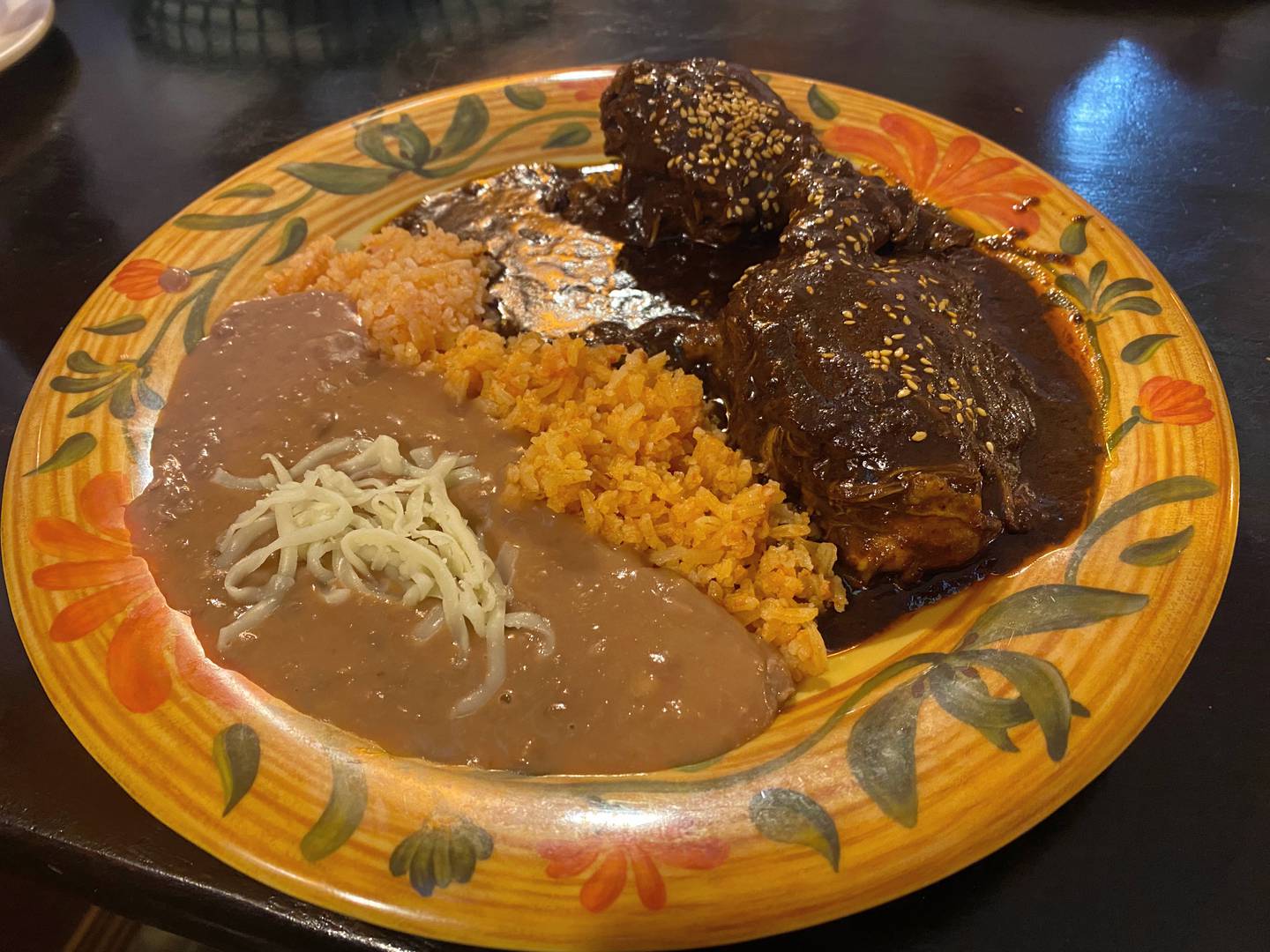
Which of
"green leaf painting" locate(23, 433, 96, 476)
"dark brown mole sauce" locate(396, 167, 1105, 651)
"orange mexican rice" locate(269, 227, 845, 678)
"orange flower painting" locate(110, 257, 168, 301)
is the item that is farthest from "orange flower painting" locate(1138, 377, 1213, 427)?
"orange flower painting" locate(110, 257, 168, 301)

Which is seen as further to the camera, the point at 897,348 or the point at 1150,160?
the point at 1150,160

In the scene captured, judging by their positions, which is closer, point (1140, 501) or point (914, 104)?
point (1140, 501)

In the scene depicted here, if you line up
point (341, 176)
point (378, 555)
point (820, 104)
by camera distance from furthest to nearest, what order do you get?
point (820, 104)
point (341, 176)
point (378, 555)

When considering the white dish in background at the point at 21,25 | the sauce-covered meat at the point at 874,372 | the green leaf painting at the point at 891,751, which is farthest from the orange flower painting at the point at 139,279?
the green leaf painting at the point at 891,751

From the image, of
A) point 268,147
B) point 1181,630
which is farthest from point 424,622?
point 268,147

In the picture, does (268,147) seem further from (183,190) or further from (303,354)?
(303,354)

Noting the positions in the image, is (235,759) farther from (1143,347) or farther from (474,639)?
(1143,347)

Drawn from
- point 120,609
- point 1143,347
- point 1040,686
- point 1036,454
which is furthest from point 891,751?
point 120,609
